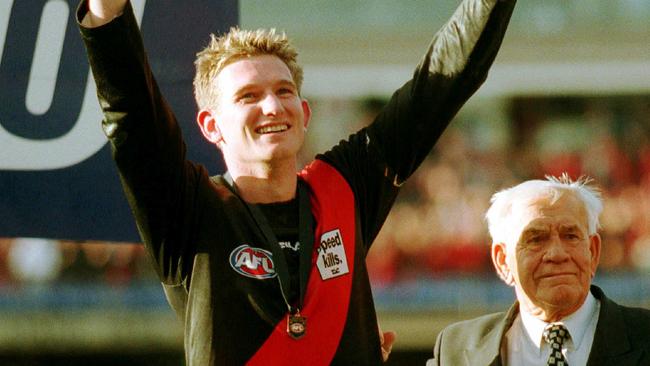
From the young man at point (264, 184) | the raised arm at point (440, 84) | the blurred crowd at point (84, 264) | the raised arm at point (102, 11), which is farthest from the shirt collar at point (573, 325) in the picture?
the blurred crowd at point (84, 264)

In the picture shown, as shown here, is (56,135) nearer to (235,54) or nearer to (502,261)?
(235,54)

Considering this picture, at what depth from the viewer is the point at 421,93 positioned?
2445mm

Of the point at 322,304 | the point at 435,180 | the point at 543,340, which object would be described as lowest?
the point at 543,340

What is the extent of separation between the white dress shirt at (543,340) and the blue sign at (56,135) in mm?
835

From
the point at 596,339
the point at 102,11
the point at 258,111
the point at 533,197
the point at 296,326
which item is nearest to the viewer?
the point at 102,11

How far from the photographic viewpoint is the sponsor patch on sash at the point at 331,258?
7.60 feet

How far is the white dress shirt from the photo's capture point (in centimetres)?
271

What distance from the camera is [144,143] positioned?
221cm

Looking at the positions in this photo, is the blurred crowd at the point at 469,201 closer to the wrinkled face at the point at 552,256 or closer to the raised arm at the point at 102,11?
the wrinkled face at the point at 552,256

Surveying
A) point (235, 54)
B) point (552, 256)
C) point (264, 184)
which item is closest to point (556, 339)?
point (552, 256)

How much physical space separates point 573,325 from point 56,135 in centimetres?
132

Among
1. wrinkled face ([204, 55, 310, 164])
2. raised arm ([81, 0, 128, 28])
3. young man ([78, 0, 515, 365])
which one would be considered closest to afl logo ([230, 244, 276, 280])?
young man ([78, 0, 515, 365])

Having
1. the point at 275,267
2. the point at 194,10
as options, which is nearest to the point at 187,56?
the point at 194,10

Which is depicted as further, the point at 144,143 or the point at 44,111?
the point at 44,111
